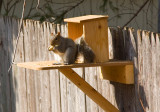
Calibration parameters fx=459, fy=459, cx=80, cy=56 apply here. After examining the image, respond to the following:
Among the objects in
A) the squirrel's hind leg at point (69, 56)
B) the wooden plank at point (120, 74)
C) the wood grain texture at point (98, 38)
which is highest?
the wood grain texture at point (98, 38)

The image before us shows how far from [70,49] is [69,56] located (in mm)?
72

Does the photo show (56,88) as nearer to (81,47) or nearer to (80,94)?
(80,94)

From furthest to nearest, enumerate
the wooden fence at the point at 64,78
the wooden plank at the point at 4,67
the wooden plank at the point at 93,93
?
the wooden plank at the point at 4,67 < the wooden plank at the point at 93,93 < the wooden fence at the point at 64,78

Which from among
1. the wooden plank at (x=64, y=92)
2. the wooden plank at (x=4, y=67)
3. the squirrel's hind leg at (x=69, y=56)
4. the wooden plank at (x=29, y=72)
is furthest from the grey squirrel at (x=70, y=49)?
the wooden plank at (x=4, y=67)

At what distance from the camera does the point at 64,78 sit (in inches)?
178

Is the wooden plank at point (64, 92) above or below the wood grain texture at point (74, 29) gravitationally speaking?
below

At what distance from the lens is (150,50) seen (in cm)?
345

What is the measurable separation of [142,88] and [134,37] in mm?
406

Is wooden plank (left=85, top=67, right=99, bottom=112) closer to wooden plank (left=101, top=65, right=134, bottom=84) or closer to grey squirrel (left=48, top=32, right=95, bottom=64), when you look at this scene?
wooden plank (left=101, top=65, right=134, bottom=84)

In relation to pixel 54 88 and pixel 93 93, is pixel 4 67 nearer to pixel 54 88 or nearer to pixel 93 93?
pixel 54 88

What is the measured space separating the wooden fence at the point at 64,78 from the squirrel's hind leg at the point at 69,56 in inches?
17.1

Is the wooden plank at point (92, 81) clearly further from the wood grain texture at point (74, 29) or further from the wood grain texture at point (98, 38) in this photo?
the wood grain texture at point (98, 38)

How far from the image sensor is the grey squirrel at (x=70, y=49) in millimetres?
3561

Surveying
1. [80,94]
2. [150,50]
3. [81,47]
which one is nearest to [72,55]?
[81,47]
